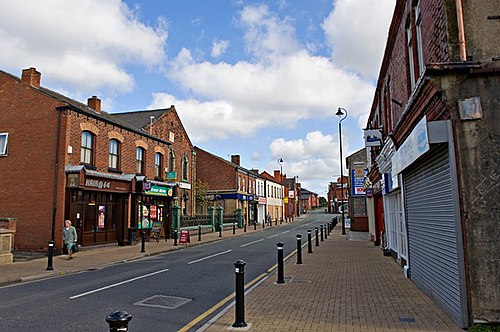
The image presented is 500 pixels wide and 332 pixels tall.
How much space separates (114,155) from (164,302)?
1586cm

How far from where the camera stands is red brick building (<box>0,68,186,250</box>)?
61.7 feet

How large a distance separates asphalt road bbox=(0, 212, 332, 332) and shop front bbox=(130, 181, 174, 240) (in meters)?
10.0

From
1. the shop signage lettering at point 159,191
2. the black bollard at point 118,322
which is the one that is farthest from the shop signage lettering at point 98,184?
the black bollard at point 118,322

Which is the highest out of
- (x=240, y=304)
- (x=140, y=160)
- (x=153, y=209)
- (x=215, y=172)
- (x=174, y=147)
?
(x=174, y=147)

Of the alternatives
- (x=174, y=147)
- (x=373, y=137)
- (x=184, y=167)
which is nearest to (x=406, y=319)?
(x=373, y=137)

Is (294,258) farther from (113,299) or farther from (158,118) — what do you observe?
(158,118)

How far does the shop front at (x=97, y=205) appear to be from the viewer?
18.9m

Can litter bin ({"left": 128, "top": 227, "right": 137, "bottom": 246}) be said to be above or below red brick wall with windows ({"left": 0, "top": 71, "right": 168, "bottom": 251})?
below

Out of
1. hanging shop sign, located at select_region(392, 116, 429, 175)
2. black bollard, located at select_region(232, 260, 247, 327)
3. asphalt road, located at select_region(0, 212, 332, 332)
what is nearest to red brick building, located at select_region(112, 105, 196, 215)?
asphalt road, located at select_region(0, 212, 332, 332)

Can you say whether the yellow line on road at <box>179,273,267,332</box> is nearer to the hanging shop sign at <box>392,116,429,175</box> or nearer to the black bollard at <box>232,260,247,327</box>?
the black bollard at <box>232,260,247,327</box>

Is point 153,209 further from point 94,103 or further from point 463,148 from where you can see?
point 463,148

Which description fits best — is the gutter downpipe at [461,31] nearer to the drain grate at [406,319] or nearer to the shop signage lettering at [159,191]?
the drain grate at [406,319]

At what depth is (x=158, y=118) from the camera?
30.3 m

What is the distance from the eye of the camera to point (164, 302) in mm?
8539
